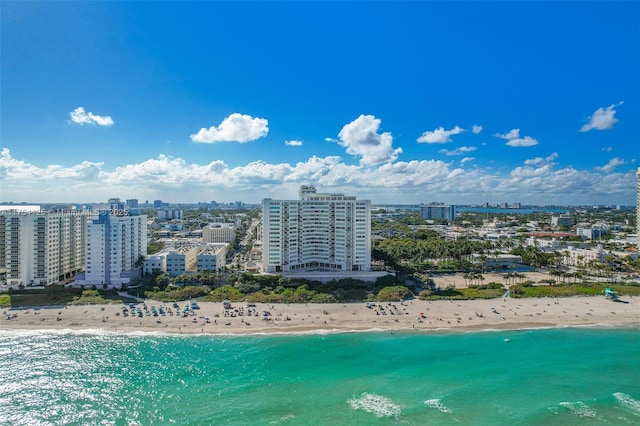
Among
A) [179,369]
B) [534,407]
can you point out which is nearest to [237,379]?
[179,369]

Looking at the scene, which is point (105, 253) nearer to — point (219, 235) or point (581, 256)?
point (219, 235)

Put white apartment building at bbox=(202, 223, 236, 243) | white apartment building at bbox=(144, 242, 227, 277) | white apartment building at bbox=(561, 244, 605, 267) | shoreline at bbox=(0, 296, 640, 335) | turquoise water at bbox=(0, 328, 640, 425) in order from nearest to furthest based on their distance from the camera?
1. turquoise water at bbox=(0, 328, 640, 425)
2. shoreline at bbox=(0, 296, 640, 335)
3. white apartment building at bbox=(144, 242, 227, 277)
4. white apartment building at bbox=(561, 244, 605, 267)
5. white apartment building at bbox=(202, 223, 236, 243)

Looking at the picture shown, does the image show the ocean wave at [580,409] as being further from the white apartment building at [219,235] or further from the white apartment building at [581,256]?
the white apartment building at [219,235]

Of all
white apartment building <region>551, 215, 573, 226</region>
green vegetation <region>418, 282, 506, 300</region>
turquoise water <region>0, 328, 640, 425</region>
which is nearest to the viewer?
turquoise water <region>0, 328, 640, 425</region>

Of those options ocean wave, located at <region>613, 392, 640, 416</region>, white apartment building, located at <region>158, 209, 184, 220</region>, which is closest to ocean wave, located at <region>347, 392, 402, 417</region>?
ocean wave, located at <region>613, 392, 640, 416</region>

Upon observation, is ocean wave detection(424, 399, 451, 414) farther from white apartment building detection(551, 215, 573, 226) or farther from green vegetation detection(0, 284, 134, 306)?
white apartment building detection(551, 215, 573, 226)

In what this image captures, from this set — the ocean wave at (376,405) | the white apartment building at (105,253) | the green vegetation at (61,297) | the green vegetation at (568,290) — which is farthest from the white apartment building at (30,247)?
the green vegetation at (568,290)
